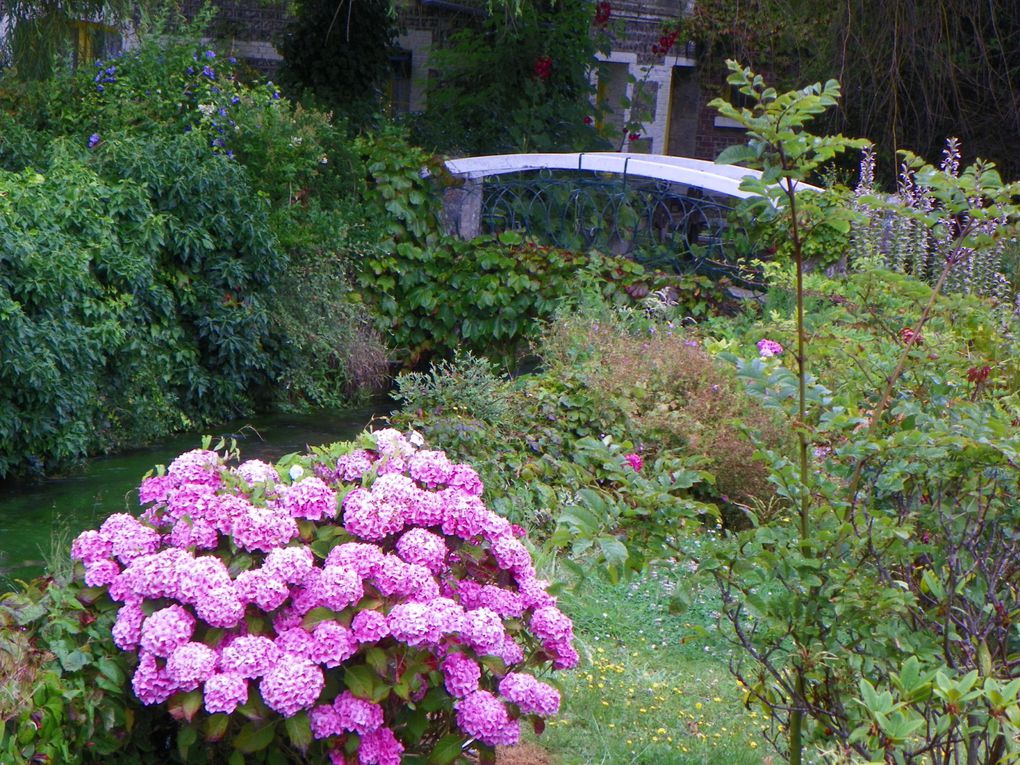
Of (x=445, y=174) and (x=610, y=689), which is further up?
(x=445, y=174)

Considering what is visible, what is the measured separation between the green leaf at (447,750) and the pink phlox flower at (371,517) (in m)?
0.53

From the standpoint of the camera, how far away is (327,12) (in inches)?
515

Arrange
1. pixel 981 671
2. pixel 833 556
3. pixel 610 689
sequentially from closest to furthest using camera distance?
pixel 981 671 → pixel 833 556 → pixel 610 689

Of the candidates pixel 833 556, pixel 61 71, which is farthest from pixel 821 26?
pixel 833 556

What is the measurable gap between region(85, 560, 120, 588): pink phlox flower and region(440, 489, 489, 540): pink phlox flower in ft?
2.69

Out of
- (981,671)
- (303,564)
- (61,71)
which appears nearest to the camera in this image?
(981,671)

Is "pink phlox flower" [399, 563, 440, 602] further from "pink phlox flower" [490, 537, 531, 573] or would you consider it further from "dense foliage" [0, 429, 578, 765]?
"pink phlox flower" [490, 537, 531, 573]

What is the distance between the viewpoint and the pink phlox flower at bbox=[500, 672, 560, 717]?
113 inches

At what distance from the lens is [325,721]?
2656 mm

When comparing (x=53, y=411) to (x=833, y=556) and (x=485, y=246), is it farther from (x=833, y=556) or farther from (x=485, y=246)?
(x=833, y=556)

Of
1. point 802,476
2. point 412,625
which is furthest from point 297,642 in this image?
point 802,476

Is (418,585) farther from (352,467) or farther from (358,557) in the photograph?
(352,467)

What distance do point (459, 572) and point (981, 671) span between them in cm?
133

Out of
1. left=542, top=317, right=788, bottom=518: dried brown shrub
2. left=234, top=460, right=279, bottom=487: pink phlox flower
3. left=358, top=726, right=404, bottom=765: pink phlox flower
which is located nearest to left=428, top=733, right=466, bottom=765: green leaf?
left=358, top=726, right=404, bottom=765: pink phlox flower
